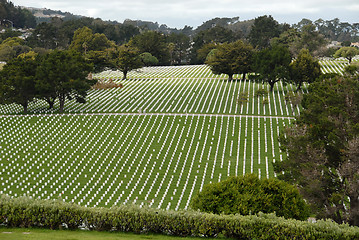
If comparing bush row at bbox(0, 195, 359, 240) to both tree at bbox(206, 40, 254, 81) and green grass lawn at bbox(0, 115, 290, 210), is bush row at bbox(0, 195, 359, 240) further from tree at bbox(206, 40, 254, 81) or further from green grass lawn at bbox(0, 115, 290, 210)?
tree at bbox(206, 40, 254, 81)

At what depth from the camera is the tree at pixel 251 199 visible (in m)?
22.4

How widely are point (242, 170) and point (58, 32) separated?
314 ft

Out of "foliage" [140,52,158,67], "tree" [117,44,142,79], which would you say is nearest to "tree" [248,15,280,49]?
"foliage" [140,52,158,67]

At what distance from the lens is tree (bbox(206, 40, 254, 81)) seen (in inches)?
2876

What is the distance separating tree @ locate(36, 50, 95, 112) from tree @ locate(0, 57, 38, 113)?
1.56m

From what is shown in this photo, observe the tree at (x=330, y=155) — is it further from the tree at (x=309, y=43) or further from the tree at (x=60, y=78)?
the tree at (x=309, y=43)

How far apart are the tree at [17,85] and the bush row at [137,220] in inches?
1605

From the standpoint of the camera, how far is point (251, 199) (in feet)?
74.2

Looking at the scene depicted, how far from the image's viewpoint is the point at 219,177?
38.2m

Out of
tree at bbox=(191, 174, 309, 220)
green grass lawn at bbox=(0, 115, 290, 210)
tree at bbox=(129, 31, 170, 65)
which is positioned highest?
A: tree at bbox=(129, 31, 170, 65)

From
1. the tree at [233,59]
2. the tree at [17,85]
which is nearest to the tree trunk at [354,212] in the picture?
the tree at [17,85]

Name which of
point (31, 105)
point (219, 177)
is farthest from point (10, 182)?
point (31, 105)

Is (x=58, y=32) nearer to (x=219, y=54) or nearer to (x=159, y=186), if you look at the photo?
(x=219, y=54)

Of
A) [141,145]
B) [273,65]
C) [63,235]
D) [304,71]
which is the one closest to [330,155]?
[63,235]
